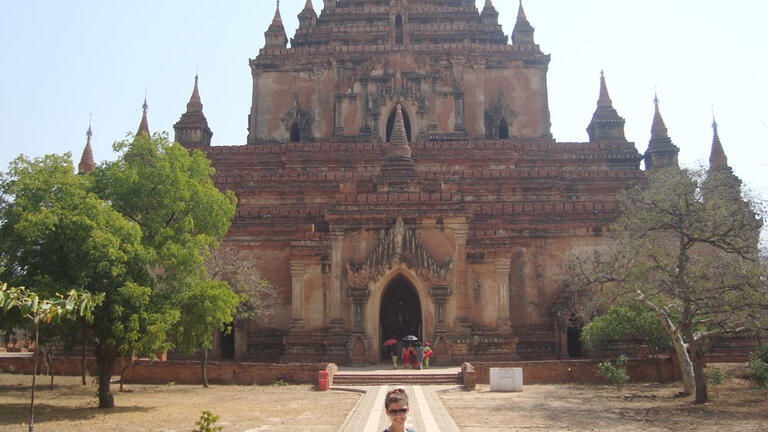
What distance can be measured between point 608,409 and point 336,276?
11.7 metres

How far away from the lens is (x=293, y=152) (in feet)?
116

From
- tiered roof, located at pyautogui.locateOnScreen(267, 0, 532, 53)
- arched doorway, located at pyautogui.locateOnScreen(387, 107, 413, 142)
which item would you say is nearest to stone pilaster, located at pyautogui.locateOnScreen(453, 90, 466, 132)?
arched doorway, located at pyautogui.locateOnScreen(387, 107, 413, 142)

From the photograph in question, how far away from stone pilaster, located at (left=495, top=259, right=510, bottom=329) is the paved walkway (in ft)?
19.1

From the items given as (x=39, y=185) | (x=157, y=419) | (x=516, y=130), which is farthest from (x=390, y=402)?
(x=516, y=130)

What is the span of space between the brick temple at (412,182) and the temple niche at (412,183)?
7cm

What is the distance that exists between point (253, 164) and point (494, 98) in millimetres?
13517

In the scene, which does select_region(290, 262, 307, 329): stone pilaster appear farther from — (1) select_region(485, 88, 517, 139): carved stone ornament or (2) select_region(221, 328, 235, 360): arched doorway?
(1) select_region(485, 88, 517, 139): carved stone ornament

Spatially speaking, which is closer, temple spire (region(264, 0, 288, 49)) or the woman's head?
the woman's head

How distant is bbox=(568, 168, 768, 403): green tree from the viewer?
57.9 ft

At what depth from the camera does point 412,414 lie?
52.6ft

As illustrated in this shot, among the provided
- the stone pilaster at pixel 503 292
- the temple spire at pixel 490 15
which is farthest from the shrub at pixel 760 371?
the temple spire at pixel 490 15

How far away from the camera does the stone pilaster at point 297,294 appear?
2666cm

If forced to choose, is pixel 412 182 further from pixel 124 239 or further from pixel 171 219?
pixel 124 239

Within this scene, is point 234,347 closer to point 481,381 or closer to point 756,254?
point 481,381
